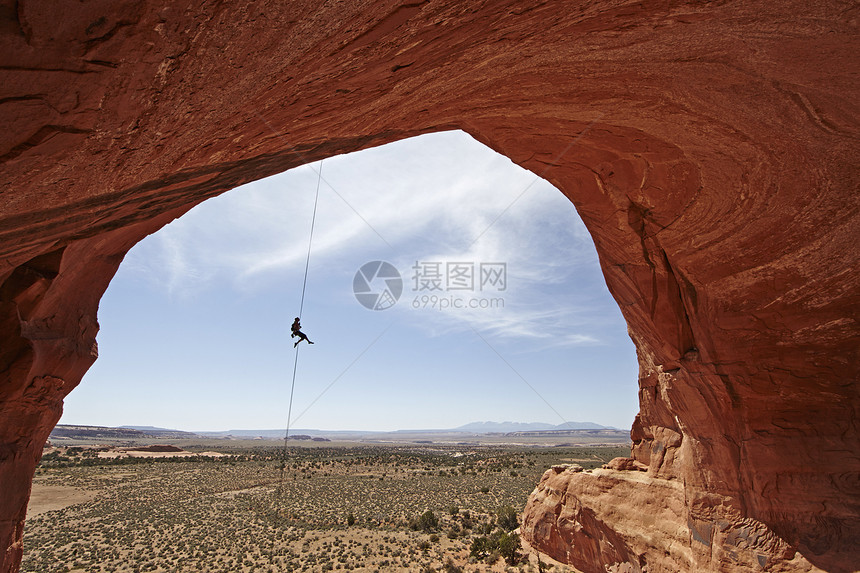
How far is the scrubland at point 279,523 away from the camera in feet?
63.2

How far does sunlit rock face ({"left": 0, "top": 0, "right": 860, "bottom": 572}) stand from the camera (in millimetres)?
3404

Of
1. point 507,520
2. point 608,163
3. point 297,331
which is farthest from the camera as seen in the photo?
point 507,520

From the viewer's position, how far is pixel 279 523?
88.6ft

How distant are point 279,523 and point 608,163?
28523mm

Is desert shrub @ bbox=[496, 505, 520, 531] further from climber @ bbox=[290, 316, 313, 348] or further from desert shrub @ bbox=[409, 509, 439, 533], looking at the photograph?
climber @ bbox=[290, 316, 313, 348]

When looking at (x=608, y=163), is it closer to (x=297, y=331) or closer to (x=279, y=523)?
(x=297, y=331)

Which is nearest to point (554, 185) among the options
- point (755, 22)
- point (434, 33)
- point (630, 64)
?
point (630, 64)

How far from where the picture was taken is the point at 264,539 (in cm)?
2322

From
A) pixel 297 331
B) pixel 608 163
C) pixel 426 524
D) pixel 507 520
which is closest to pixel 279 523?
pixel 426 524

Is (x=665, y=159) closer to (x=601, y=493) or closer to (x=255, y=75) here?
(x=255, y=75)

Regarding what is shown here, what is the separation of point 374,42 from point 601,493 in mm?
15086

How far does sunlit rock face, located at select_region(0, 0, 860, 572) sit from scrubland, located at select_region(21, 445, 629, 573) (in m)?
9.58

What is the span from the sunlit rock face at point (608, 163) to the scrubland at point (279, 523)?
9.58 m

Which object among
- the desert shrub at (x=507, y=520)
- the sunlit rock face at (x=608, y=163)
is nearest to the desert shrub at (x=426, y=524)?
the desert shrub at (x=507, y=520)
